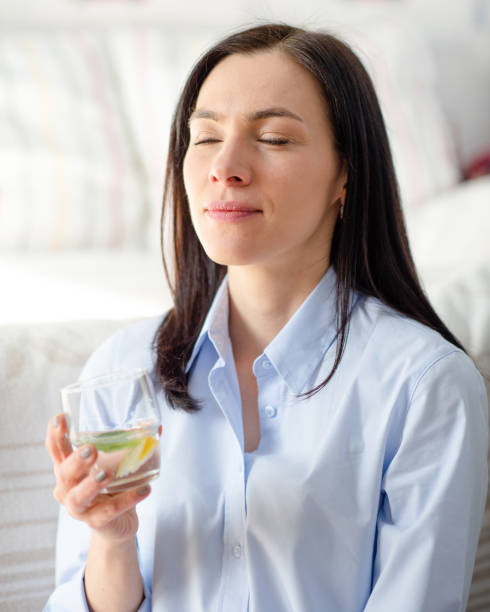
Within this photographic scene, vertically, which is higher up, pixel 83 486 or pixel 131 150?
pixel 131 150

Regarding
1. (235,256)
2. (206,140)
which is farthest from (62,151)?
(235,256)

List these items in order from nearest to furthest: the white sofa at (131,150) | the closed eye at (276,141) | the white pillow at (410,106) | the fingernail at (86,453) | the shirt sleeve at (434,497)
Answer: the fingernail at (86,453) → the shirt sleeve at (434,497) → the closed eye at (276,141) → the white sofa at (131,150) → the white pillow at (410,106)

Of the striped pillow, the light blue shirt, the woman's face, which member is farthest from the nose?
the striped pillow

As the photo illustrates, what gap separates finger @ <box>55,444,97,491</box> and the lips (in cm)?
34

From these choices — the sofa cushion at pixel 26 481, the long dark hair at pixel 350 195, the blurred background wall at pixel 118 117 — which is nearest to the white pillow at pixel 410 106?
the blurred background wall at pixel 118 117

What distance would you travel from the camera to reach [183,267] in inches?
46.5

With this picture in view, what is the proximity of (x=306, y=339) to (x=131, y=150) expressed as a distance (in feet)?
5.15

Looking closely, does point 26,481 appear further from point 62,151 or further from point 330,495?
point 62,151

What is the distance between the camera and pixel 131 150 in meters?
2.41

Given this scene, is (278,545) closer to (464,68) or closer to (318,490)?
(318,490)

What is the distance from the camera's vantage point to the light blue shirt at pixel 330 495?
86cm

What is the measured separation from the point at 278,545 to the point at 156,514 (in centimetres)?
16

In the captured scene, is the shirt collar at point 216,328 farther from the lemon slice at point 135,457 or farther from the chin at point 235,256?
the lemon slice at point 135,457

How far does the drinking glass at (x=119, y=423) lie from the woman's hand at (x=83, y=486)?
1 centimetres
